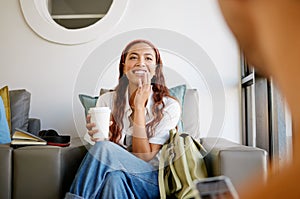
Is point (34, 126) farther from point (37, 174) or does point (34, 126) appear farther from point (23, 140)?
point (37, 174)

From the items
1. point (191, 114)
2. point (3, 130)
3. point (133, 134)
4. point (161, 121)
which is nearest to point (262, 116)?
point (191, 114)

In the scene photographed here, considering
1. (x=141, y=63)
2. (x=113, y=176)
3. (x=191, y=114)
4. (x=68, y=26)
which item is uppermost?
(x=68, y=26)

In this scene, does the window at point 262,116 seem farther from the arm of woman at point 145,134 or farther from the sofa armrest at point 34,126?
the sofa armrest at point 34,126

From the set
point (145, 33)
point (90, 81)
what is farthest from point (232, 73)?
point (90, 81)

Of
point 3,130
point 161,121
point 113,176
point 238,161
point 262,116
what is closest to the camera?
point 238,161

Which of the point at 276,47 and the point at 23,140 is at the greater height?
the point at 276,47

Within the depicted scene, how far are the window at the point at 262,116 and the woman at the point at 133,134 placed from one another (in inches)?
17.3

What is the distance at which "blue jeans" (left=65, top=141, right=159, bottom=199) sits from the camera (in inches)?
Answer: 57.3

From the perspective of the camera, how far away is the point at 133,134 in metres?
1.79

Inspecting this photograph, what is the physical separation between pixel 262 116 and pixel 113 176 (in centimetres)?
105

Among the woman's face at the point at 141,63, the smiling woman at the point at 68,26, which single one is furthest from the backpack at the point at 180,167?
the smiling woman at the point at 68,26

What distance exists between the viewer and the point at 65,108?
2537mm

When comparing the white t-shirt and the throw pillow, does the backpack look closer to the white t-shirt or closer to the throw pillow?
the white t-shirt

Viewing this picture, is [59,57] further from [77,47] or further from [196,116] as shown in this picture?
[196,116]
